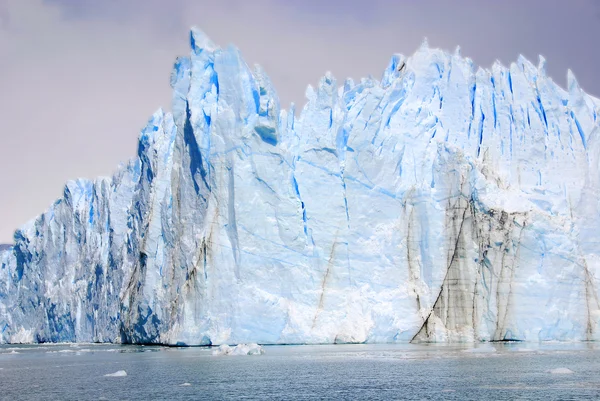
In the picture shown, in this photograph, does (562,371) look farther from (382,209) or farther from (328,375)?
(382,209)

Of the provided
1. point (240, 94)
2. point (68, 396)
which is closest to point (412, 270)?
point (240, 94)

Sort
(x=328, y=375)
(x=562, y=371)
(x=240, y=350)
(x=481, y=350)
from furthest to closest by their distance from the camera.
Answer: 1. (x=240, y=350)
2. (x=481, y=350)
3. (x=328, y=375)
4. (x=562, y=371)

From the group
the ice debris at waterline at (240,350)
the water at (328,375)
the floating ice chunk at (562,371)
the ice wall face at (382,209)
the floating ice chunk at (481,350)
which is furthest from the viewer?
the ice wall face at (382,209)

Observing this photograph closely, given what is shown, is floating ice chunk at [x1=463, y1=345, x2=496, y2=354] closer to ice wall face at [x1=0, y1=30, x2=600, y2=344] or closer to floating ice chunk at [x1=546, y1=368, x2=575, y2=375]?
ice wall face at [x1=0, y1=30, x2=600, y2=344]

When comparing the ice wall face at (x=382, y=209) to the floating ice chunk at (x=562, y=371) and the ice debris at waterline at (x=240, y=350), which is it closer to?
the ice debris at waterline at (x=240, y=350)

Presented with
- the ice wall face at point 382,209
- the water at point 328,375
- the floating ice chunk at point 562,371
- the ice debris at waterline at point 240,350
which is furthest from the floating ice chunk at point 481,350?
the ice debris at waterline at point 240,350

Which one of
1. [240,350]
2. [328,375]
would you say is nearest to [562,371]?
[328,375]
